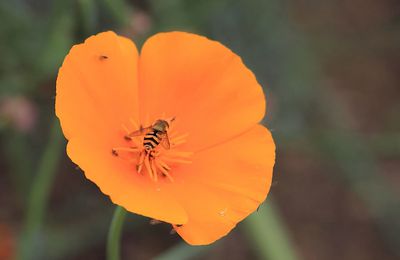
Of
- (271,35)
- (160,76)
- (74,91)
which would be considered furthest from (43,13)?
(74,91)

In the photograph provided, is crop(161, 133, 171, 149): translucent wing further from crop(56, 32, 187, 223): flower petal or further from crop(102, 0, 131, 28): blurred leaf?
crop(102, 0, 131, 28): blurred leaf

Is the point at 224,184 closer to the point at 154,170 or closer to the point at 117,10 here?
the point at 154,170

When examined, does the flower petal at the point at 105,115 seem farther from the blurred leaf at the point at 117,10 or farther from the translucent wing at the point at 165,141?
the blurred leaf at the point at 117,10

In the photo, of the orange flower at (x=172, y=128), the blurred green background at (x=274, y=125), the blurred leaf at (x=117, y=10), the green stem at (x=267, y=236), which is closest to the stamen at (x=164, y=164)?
the orange flower at (x=172, y=128)

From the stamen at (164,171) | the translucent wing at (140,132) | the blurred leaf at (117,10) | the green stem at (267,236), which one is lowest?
the green stem at (267,236)

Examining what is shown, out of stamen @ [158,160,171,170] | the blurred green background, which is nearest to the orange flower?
stamen @ [158,160,171,170]

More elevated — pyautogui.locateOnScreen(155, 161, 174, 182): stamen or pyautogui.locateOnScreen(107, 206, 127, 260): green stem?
pyautogui.locateOnScreen(155, 161, 174, 182): stamen
